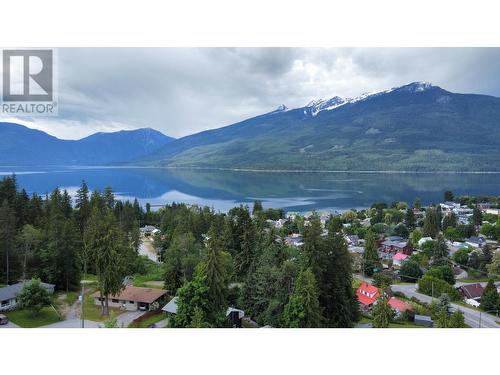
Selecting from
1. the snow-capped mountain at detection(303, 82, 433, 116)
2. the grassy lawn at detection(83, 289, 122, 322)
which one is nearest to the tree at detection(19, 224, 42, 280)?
the grassy lawn at detection(83, 289, 122, 322)

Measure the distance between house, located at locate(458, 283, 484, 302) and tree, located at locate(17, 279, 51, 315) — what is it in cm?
1332

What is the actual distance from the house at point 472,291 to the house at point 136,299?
1057cm

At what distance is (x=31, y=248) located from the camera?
483 inches

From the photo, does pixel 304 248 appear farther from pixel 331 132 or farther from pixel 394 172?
pixel 331 132

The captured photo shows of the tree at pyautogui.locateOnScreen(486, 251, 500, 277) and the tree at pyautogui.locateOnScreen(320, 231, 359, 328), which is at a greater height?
the tree at pyautogui.locateOnScreen(320, 231, 359, 328)

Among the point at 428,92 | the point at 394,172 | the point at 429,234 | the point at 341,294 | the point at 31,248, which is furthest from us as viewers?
the point at 428,92

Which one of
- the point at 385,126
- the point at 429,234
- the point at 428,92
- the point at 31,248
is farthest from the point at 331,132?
the point at 31,248

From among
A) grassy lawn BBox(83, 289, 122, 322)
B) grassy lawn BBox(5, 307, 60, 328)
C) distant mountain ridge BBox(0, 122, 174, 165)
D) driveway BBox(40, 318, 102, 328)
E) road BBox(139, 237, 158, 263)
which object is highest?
distant mountain ridge BBox(0, 122, 174, 165)

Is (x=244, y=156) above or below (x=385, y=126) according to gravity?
below

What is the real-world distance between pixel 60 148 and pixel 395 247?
160m

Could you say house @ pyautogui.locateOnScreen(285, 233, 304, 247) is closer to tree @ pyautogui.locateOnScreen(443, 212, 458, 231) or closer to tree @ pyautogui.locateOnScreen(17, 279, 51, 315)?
tree @ pyautogui.locateOnScreen(17, 279, 51, 315)

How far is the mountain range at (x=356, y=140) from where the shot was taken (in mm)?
87062

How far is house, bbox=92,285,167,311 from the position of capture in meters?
10.2

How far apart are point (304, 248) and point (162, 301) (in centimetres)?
433
